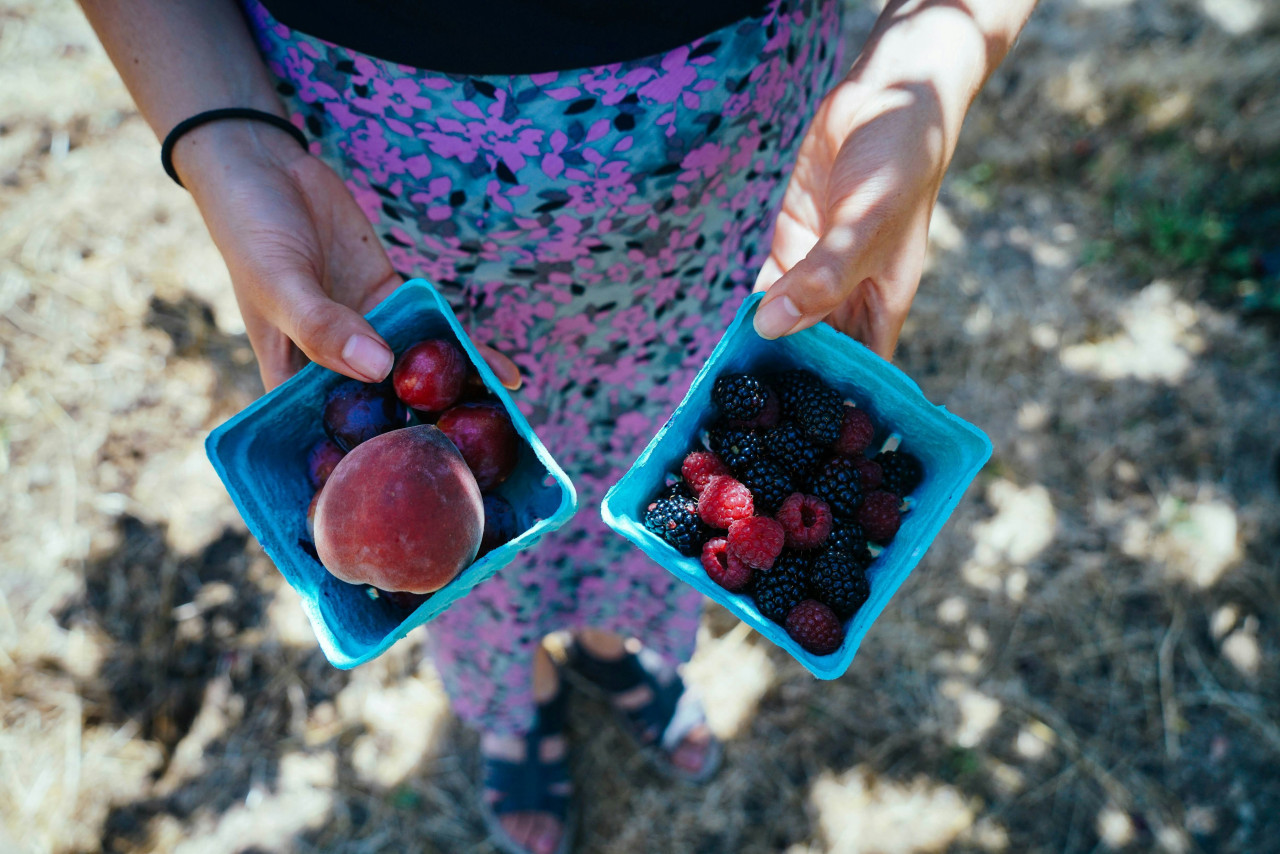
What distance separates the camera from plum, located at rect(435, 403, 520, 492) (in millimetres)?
1508

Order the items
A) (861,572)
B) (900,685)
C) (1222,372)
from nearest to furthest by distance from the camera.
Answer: (861,572) < (900,685) < (1222,372)

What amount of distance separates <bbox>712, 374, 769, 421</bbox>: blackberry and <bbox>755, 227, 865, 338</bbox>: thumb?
125mm

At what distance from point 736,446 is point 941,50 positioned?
0.94 metres

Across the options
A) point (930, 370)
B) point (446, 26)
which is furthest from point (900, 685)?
point (446, 26)

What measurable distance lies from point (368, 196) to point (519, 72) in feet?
1.61

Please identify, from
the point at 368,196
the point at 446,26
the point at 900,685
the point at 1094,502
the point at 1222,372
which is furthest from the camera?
the point at 1222,372

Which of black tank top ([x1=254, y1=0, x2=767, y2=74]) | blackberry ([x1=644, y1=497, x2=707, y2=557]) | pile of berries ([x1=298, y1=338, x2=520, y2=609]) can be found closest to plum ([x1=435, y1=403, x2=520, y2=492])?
pile of berries ([x1=298, y1=338, x2=520, y2=609])

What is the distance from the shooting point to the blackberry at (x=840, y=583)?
1.43 m

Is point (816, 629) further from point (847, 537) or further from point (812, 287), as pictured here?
point (812, 287)

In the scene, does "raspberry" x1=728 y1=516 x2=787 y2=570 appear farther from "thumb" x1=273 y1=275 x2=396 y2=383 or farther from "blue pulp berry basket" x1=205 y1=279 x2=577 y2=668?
"thumb" x1=273 y1=275 x2=396 y2=383

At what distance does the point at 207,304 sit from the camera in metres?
3.66

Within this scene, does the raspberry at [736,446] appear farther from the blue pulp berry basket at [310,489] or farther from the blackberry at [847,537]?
the blue pulp berry basket at [310,489]

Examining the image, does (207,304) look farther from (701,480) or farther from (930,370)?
(930,370)

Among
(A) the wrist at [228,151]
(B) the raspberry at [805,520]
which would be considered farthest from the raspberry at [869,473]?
(A) the wrist at [228,151]
